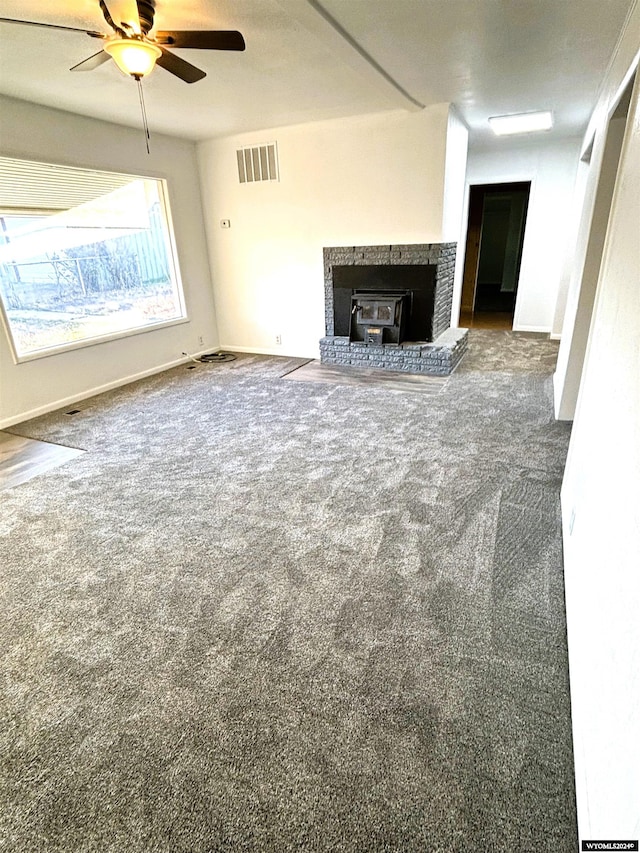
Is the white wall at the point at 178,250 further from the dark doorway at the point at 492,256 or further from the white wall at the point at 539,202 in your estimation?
the dark doorway at the point at 492,256

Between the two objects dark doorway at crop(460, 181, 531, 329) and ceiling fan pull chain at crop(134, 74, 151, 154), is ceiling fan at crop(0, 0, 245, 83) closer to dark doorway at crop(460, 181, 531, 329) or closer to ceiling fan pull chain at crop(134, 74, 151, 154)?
ceiling fan pull chain at crop(134, 74, 151, 154)

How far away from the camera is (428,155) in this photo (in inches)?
166

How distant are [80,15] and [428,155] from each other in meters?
3.03

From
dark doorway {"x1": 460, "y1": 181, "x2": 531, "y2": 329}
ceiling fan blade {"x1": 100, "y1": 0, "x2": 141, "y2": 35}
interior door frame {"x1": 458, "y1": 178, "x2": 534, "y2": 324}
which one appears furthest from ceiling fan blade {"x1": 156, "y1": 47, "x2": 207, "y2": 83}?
dark doorway {"x1": 460, "y1": 181, "x2": 531, "y2": 329}

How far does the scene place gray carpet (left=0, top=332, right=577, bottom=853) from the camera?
3.80 ft

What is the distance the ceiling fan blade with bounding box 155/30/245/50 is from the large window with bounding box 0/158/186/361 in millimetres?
2332

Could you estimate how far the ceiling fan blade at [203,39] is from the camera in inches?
79.9

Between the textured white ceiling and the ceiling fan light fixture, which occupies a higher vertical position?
the textured white ceiling

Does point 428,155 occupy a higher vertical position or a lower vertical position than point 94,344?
higher

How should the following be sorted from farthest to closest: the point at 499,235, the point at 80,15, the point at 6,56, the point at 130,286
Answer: the point at 499,235, the point at 130,286, the point at 6,56, the point at 80,15

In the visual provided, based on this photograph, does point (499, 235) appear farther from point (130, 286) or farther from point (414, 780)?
point (414, 780)

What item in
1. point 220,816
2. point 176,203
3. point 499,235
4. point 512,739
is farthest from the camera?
point 499,235

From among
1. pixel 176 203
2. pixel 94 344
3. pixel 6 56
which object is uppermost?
pixel 6 56

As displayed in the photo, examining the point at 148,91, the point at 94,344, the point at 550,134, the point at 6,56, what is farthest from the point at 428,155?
the point at 94,344
